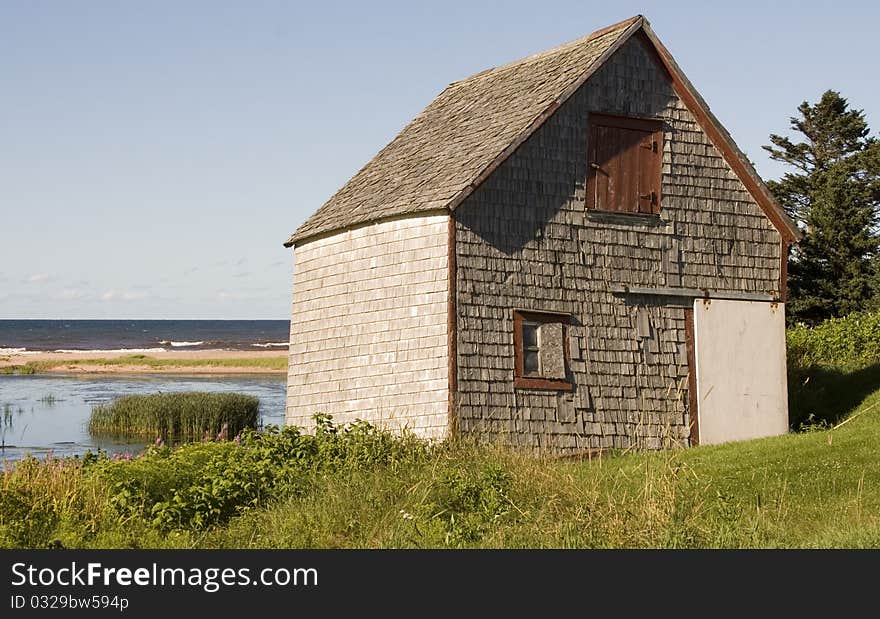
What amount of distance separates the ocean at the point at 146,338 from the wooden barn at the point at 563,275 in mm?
92045

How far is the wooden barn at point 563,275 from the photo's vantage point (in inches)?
841

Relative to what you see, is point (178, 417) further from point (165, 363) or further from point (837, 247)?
point (165, 363)

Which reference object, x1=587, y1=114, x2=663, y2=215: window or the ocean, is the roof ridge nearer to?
x1=587, y1=114, x2=663, y2=215: window

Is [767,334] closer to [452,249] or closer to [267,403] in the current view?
[452,249]

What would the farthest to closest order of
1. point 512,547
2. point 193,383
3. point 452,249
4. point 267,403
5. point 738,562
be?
point 193,383 → point 267,403 → point 452,249 → point 512,547 → point 738,562

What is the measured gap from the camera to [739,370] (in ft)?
77.7

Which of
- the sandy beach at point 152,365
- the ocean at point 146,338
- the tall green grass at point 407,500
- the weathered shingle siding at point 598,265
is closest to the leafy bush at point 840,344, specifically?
the weathered shingle siding at point 598,265

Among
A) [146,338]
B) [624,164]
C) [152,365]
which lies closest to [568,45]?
[624,164]

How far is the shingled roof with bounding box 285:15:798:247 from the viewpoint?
22.1m

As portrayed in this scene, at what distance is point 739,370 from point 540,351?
4162 mm

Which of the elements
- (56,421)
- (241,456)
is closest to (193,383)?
(56,421)

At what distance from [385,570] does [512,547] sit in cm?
268

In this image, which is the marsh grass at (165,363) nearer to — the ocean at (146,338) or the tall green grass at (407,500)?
the ocean at (146,338)

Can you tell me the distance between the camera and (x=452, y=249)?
69.5 feet
